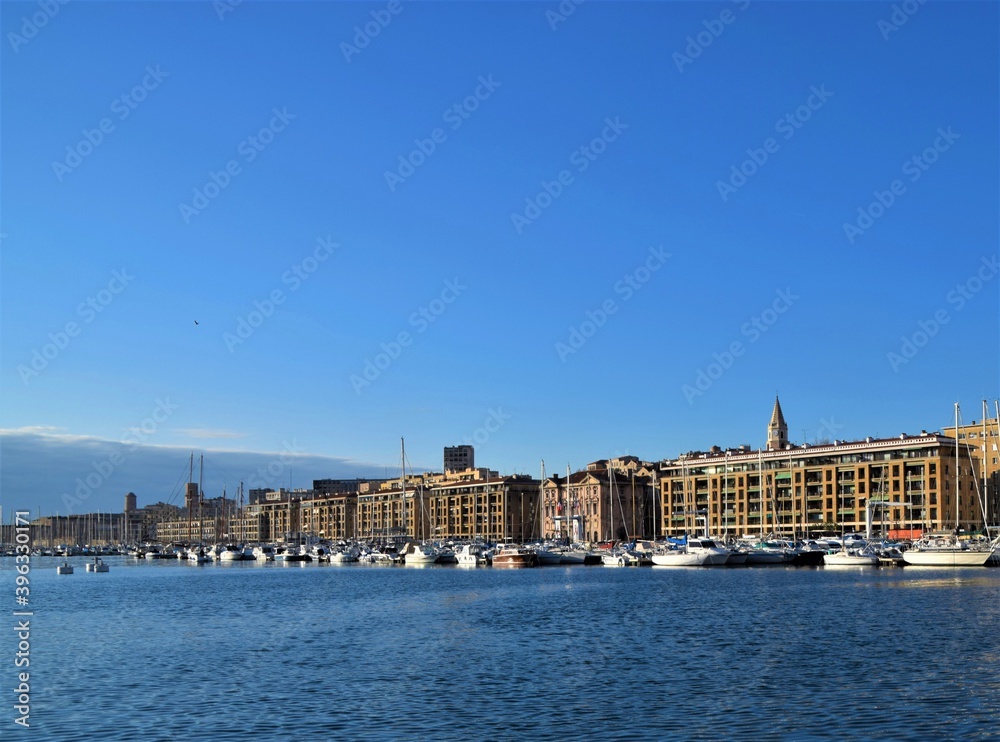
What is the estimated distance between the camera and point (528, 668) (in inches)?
1826

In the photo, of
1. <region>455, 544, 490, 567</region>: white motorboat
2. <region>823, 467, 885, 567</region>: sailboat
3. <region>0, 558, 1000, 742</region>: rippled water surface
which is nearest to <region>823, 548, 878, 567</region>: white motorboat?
<region>823, 467, 885, 567</region>: sailboat

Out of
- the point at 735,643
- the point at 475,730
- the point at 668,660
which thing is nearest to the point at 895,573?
the point at 735,643

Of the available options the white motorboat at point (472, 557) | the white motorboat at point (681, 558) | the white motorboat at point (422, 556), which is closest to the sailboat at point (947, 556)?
the white motorboat at point (681, 558)

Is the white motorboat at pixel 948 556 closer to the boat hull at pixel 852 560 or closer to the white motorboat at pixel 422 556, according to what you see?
the boat hull at pixel 852 560

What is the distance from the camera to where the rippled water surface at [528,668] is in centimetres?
3444

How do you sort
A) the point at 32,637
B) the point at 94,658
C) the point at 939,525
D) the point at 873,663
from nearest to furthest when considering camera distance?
the point at 873,663
the point at 94,658
the point at 32,637
the point at 939,525

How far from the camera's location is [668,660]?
48250 mm

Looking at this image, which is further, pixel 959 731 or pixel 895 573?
pixel 895 573

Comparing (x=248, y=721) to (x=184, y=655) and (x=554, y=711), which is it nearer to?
(x=554, y=711)

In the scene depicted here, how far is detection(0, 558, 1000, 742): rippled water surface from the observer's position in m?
A: 34.4

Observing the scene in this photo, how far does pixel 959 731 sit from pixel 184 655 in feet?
118

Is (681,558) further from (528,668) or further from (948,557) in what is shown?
(528,668)

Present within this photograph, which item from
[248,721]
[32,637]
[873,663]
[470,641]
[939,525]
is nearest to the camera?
[248,721]

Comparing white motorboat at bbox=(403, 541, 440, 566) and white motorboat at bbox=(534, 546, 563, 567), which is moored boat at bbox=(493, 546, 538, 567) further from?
white motorboat at bbox=(403, 541, 440, 566)
